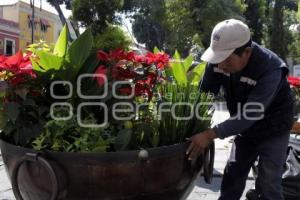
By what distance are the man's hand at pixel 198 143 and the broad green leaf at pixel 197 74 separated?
11.9 inches

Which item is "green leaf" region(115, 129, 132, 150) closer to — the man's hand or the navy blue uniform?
the man's hand

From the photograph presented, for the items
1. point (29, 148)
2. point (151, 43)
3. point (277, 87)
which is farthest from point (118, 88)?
point (151, 43)

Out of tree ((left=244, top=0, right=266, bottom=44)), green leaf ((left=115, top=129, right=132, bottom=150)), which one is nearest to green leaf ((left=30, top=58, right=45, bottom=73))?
green leaf ((left=115, top=129, right=132, bottom=150))

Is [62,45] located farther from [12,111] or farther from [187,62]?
[187,62]

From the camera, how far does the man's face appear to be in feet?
7.46

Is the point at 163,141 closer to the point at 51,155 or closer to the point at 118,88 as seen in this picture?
the point at 118,88

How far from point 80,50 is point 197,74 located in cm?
65

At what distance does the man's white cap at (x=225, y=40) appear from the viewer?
2.19 m

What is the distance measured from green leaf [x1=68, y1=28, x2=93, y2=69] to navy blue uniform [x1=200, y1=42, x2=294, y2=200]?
0.74m

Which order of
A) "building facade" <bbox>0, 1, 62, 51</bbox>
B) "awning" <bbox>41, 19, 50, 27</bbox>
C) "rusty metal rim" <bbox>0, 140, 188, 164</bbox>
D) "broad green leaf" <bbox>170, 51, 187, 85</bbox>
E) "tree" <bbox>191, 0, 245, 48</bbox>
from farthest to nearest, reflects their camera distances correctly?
1. "awning" <bbox>41, 19, 50, 27</bbox>
2. "building facade" <bbox>0, 1, 62, 51</bbox>
3. "tree" <bbox>191, 0, 245, 48</bbox>
4. "broad green leaf" <bbox>170, 51, 187, 85</bbox>
5. "rusty metal rim" <bbox>0, 140, 188, 164</bbox>

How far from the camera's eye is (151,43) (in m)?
36.4

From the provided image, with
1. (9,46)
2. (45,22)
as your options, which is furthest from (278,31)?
(45,22)

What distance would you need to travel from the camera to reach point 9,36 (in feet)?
123

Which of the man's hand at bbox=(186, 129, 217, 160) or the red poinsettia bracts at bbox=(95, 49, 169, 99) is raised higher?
the red poinsettia bracts at bbox=(95, 49, 169, 99)
